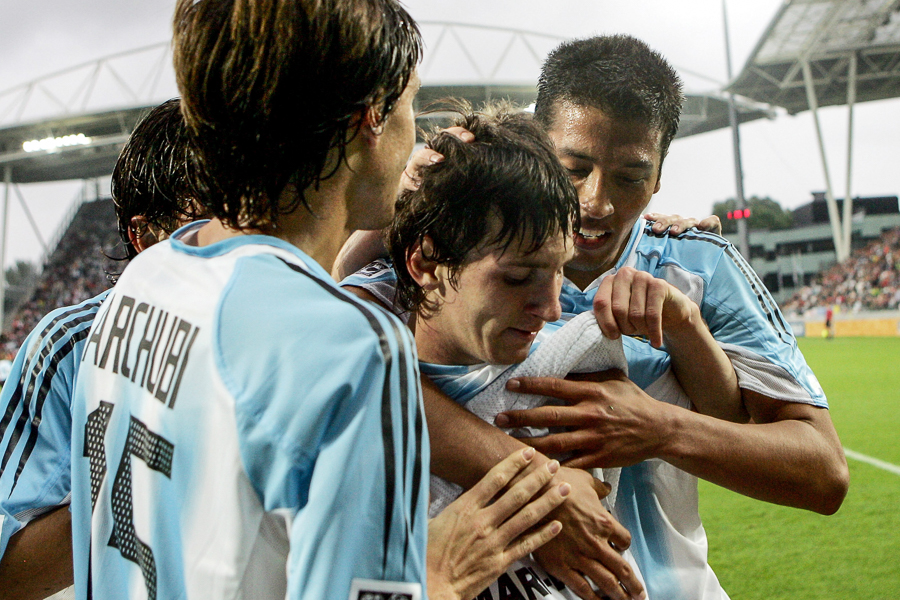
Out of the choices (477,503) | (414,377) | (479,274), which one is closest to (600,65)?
(479,274)

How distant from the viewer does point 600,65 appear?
2.15 meters

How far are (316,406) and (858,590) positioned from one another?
4.53 metres

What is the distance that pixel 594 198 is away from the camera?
2.02 metres

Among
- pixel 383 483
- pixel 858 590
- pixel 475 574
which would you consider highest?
pixel 383 483

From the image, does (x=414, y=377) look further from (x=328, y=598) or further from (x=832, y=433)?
(x=832, y=433)

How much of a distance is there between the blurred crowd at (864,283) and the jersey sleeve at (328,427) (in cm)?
3228

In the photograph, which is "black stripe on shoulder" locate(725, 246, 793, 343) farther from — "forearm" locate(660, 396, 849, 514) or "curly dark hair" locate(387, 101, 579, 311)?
"curly dark hair" locate(387, 101, 579, 311)

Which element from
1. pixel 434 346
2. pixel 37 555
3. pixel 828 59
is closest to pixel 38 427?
pixel 37 555

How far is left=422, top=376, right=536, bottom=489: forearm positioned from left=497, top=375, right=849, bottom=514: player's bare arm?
0.07 m

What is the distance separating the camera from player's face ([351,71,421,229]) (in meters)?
1.19

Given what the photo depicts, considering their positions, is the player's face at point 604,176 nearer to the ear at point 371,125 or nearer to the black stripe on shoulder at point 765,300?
the black stripe on shoulder at point 765,300

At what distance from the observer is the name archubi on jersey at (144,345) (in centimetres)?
97

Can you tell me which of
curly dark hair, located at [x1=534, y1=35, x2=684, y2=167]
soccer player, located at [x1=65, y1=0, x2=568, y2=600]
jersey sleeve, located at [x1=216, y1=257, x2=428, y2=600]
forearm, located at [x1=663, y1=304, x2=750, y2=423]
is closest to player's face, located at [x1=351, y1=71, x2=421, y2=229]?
soccer player, located at [x1=65, y1=0, x2=568, y2=600]

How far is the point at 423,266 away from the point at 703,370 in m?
0.70
